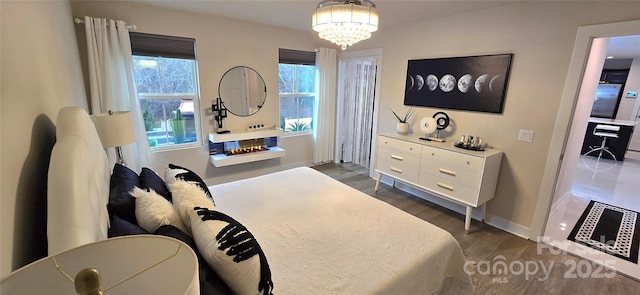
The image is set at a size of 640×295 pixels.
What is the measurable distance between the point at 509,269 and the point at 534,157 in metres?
1.09

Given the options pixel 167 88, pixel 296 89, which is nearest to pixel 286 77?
pixel 296 89

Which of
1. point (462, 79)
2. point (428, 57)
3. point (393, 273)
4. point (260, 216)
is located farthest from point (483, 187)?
point (260, 216)

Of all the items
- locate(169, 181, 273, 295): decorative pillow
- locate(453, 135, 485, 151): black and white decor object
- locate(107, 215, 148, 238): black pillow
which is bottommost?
locate(169, 181, 273, 295): decorative pillow

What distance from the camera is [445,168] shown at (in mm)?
2850

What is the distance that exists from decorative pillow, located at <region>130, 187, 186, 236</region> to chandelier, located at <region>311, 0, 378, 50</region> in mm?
1344

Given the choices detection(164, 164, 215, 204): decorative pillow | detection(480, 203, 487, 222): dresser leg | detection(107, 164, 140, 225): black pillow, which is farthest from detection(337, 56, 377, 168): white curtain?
detection(107, 164, 140, 225): black pillow

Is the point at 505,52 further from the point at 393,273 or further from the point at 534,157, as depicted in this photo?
the point at 393,273

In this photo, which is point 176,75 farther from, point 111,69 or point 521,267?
point 521,267

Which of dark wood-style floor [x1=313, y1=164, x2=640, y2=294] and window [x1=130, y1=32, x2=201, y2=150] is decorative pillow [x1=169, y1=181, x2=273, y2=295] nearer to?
dark wood-style floor [x1=313, y1=164, x2=640, y2=294]

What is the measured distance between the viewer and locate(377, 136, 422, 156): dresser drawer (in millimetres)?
3092

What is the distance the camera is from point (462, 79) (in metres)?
2.94

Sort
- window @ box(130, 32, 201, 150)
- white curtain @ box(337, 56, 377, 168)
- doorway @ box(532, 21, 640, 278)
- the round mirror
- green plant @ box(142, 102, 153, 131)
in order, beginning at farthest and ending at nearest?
white curtain @ box(337, 56, 377, 168)
the round mirror
green plant @ box(142, 102, 153, 131)
window @ box(130, 32, 201, 150)
doorway @ box(532, 21, 640, 278)

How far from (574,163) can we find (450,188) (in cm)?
199

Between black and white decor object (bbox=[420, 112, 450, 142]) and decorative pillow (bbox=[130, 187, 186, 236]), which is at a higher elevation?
black and white decor object (bbox=[420, 112, 450, 142])
